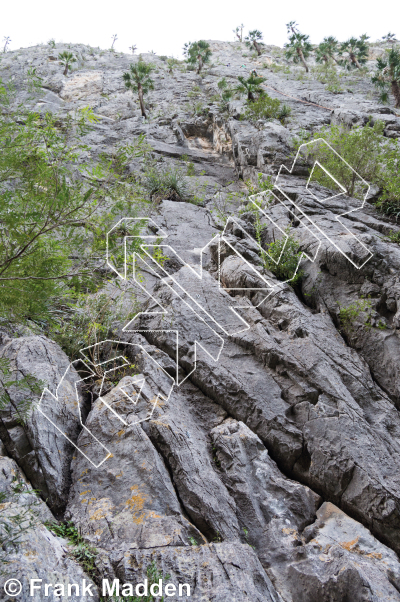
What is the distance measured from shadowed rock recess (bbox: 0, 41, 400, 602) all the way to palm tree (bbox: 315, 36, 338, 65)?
32.1 m

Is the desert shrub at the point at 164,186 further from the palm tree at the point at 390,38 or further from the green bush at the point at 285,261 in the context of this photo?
the palm tree at the point at 390,38

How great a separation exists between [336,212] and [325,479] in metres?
7.90

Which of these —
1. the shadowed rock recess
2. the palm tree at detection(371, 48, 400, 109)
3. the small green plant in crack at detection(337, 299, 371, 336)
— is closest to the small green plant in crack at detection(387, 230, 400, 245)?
the shadowed rock recess

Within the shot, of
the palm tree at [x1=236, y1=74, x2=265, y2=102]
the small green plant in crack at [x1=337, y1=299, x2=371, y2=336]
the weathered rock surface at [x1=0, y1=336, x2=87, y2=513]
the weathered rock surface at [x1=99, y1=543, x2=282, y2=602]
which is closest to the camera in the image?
the weathered rock surface at [x1=99, y1=543, x2=282, y2=602]

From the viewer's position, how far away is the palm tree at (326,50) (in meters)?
33.2

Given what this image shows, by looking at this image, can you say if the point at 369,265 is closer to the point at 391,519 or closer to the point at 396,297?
the point at 396,297

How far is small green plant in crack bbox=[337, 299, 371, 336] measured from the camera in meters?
7.09

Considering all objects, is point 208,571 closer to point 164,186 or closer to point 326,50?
point 164,186

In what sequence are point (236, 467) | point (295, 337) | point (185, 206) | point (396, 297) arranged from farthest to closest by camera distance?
1. point (185, 206)
2. point (396, 297)
3. point (295, 337)
4. point (236, 467)

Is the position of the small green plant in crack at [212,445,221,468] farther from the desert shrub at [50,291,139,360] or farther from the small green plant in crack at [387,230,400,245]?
the small green plant in crack at [387,230,400,245]

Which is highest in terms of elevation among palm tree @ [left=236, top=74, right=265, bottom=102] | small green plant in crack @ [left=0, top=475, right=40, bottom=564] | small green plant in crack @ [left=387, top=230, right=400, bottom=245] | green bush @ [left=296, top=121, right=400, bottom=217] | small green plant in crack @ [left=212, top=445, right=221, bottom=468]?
palm tree @ [left=236, top=74, right=265, bottom=102]

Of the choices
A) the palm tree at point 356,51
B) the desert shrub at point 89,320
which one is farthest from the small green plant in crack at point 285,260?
the palm tree at point 356,51

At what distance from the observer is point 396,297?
7109 mm

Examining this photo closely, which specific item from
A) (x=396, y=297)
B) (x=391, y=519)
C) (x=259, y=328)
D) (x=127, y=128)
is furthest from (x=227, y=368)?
(x=127, y=128)
